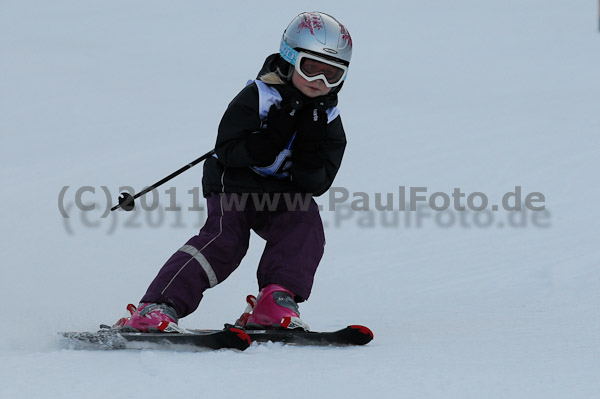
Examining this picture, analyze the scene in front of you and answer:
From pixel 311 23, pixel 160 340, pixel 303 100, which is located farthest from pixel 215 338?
pixel 311 23

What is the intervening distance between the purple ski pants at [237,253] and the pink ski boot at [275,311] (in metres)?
0.05

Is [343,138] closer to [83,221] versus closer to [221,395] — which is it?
[221,395]

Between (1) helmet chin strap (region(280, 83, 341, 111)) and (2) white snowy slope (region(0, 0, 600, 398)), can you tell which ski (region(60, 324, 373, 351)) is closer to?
(2) white snowy slope (region(0, 0, 600, 398))

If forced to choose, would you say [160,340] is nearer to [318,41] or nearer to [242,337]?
[242,337]

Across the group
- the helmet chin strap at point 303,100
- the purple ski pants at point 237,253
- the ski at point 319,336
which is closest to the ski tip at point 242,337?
the ski at point 319,336

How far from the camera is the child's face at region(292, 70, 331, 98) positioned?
3.48m

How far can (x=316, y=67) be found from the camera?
3.47 metres

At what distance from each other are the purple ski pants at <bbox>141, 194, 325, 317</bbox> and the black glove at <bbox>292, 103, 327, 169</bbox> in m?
0.23

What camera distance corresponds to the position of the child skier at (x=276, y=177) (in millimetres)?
3352

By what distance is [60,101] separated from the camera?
11.3m

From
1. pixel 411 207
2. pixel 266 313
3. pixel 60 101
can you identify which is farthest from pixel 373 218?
pixel 60 101

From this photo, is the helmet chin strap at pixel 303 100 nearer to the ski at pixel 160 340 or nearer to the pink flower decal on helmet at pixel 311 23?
the pink flower decal on helmet at pixel 311 23

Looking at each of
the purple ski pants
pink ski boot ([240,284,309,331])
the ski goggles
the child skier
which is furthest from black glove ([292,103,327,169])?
pink ski boot ([240,284,309,331])

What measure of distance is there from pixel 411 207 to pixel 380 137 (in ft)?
8.44
